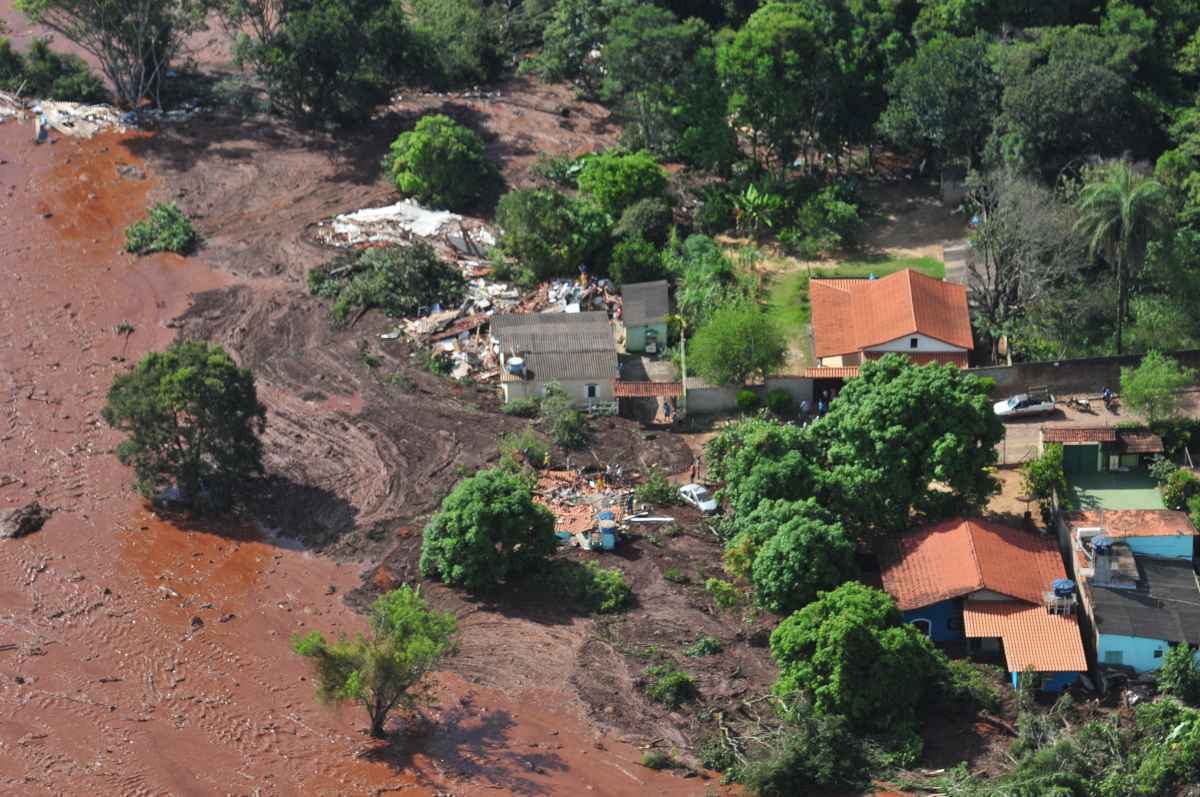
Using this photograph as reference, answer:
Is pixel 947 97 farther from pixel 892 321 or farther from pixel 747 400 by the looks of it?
pixel 747 400

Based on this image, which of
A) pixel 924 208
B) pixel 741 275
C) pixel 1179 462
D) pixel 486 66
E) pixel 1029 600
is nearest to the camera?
pixel 1029 600

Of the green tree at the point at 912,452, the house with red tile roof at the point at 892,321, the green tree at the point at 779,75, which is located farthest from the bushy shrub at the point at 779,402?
the green tree at the point at 779,75

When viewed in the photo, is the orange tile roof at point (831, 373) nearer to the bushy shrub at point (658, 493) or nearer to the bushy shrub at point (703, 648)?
the bushy shrub at point (658, 493)

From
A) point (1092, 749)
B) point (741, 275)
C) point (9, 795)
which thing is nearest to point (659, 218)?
point (741, 275)

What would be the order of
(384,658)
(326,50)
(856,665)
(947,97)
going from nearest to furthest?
(384,658)
(856,665)
(947,97)
(326,50)

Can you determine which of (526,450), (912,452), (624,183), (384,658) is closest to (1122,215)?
(912,452)

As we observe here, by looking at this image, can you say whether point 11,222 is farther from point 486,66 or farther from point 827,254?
point 827,254
